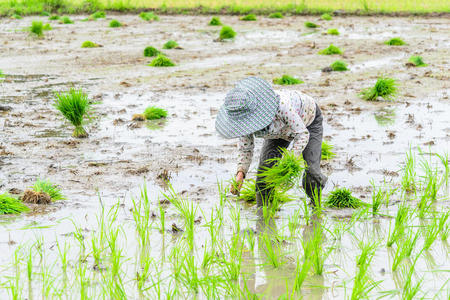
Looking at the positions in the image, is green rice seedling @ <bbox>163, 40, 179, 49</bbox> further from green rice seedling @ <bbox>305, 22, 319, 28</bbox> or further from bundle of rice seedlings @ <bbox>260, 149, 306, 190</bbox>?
bundle of rice seedlings @ <bbox>260, 149, 306, 190</bbox>

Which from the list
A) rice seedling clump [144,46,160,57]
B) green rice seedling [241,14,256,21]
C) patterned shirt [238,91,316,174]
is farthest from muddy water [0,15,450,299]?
green rice seedling [241,14,256,21]

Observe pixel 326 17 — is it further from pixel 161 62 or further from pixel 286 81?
pixel 286 81

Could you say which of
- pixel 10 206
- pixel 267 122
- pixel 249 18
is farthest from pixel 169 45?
pixel 267 122

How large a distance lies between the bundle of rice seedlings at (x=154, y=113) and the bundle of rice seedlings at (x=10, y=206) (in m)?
2.94

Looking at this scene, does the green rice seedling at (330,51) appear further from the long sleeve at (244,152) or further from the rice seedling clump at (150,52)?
the long sleeve at (244,152)

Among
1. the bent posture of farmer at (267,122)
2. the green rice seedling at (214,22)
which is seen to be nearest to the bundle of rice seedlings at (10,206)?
the bent posture of farmer at (267,122)

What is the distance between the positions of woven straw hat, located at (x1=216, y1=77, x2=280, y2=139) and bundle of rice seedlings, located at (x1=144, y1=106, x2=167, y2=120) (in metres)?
3.56

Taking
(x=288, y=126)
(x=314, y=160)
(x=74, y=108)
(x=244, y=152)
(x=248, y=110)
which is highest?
(x=248, y=110)

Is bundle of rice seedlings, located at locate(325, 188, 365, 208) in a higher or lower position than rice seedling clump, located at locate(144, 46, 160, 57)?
higher

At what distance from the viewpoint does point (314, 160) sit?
4.24 meters

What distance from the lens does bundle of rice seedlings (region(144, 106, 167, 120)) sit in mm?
7141

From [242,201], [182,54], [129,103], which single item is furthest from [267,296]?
[182,54]

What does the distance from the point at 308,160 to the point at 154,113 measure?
130 inches

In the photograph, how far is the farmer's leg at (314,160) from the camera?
422 cm
